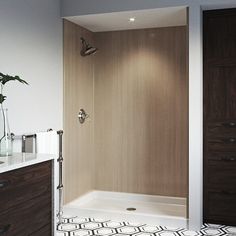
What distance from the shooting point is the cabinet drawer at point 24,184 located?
2080 millimetres

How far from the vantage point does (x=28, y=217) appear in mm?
2324

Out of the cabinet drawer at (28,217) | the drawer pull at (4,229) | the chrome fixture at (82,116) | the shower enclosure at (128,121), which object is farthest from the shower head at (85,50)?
the drawer pull at (4,229)

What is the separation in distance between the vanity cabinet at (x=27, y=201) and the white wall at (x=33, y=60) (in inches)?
31.0

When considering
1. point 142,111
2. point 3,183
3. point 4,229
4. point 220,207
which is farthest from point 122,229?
point 3,183

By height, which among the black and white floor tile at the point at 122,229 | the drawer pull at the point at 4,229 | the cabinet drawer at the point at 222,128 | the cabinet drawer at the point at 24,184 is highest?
the cabinet drawer at the point at 222,128

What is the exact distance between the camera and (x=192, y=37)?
3.46 m

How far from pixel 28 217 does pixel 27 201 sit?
0.36ft

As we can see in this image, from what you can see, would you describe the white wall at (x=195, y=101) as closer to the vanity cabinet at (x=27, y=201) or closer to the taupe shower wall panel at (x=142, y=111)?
the taupe shower wall panel at (x=142, y=111)

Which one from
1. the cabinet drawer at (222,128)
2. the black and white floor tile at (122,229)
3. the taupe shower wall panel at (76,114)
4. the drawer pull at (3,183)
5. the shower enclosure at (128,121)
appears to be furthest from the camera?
the shower enclosure at (128,121)

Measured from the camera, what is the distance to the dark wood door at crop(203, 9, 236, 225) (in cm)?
358

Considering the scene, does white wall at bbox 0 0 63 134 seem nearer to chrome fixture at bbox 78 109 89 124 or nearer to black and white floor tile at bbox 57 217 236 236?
chrome fixture at bbox 78 109 89 124

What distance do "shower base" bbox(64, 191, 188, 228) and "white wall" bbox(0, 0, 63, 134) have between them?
96 centimetres

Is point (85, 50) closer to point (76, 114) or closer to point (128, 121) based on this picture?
point (76, 114)

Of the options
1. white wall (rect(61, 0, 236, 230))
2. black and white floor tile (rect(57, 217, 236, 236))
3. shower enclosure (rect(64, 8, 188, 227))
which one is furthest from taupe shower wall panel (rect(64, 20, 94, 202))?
white wall (rect(61, 0, 236, 230))
